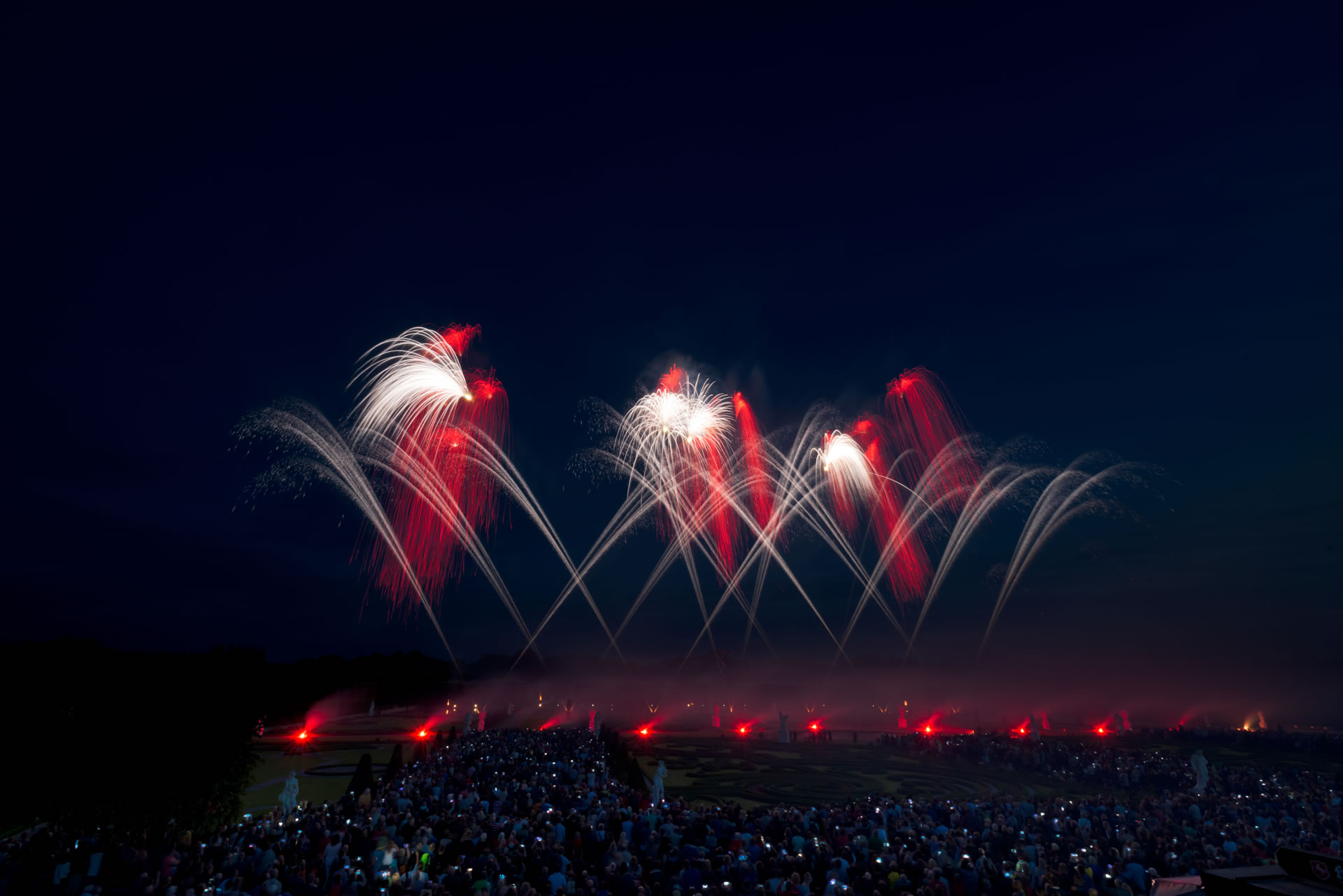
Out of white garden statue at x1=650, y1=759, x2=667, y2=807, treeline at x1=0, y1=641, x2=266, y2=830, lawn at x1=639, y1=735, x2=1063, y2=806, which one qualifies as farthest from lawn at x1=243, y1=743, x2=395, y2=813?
lawn at x1=639, y1=735, x2=1063, y2=806

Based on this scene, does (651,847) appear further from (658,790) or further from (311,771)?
(311,771)

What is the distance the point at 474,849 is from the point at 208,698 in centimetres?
1094

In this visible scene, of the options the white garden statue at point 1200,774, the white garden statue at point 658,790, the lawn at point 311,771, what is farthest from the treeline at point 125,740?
the white garden statue at point 1200,774

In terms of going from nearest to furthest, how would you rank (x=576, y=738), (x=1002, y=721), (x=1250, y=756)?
1. (x=576, y=738)
2. (x=1250, y=756)
3. (x=1002, y=721)

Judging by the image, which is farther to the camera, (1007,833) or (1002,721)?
(1002,721)

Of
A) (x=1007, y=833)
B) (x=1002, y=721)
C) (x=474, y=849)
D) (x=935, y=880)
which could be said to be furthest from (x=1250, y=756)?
(x=474, y=849)

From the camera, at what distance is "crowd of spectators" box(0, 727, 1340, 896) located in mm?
11227

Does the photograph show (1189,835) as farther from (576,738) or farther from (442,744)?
(442,744)

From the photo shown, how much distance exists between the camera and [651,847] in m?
13.5

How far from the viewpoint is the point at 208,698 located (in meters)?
17.6

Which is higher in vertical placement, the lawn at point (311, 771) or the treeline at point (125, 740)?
the treeline at point (125, 740)

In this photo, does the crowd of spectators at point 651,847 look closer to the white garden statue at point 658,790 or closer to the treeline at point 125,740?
the treeline at point 125,740

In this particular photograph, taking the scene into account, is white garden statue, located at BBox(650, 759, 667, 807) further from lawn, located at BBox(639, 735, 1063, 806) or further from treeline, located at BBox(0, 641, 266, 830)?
treeline, located at BBox(0, 641, 266, 830)

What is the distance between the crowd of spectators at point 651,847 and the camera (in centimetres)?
1123
